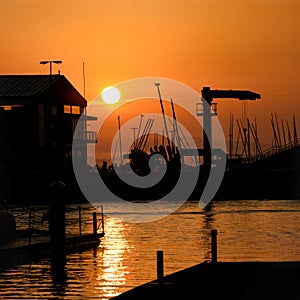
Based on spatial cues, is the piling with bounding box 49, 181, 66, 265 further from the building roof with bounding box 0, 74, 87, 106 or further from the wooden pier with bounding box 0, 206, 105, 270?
the building roof with bounding box 0, 74, 87, 106

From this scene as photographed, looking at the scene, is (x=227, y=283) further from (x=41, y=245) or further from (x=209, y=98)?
(x=209, y=98)

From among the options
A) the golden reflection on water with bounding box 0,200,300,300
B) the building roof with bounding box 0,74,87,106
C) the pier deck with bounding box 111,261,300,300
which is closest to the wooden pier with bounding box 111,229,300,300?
the pier deck with bounding box 111,261,300,300

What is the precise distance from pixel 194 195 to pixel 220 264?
412 feet

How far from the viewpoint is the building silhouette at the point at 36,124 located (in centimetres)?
9488

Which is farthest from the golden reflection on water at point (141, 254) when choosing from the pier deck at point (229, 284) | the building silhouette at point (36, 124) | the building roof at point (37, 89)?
the building roof at point (37, 89)

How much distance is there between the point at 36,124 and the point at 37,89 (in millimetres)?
3349

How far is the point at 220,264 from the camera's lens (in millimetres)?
31703

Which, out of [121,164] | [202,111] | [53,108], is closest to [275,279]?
[53,108]

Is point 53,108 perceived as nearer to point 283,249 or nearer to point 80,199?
point 80,199

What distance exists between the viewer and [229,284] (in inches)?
1081

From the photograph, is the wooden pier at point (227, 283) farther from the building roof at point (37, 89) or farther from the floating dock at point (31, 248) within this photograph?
the building roof at point (37, 89)

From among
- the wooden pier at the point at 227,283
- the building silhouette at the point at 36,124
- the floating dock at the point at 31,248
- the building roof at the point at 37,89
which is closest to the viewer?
the wooden pier at the point at 227,283

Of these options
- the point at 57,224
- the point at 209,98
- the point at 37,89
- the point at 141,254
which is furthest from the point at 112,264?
the point at 209,98

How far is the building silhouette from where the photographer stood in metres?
94.9
